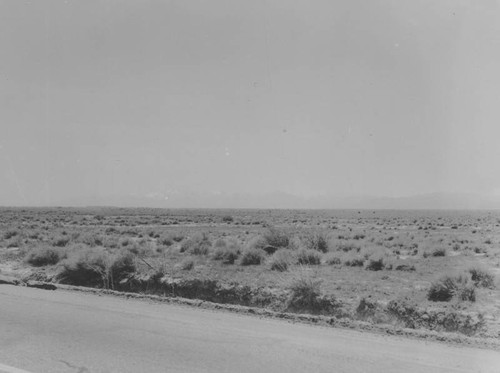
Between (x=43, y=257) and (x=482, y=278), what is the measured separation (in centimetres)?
1593

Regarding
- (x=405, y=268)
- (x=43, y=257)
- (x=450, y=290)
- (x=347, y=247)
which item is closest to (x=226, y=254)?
(x=405, y=268)

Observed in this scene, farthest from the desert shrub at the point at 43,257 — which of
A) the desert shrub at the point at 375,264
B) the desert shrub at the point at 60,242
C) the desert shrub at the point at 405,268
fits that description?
the desert shrub at the point at 405,268

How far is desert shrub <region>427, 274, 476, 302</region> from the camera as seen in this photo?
42.0ft

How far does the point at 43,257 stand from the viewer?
758 inches

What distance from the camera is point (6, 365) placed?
6277 millimetres

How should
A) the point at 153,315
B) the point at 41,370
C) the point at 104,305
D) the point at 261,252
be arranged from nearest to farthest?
the point at 41,370
the point at 153,315
the point at 104,305
the point at 261,252

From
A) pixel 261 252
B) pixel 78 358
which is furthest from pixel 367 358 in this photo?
pixel 261 252

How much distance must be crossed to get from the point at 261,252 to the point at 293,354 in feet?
42.7

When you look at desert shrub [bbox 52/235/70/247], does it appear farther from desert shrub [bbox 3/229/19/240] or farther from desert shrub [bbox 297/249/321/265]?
desert shrub [bbox 297/249/321/265]

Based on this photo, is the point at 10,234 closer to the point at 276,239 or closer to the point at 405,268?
the point at 276,239

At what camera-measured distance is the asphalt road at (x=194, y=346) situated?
6.48 m

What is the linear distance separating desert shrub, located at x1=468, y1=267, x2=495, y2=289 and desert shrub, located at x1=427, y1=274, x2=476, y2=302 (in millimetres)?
1410

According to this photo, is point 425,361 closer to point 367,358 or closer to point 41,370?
point 367,358

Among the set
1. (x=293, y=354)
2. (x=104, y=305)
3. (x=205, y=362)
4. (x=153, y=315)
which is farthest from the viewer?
(x=104, y=305)
